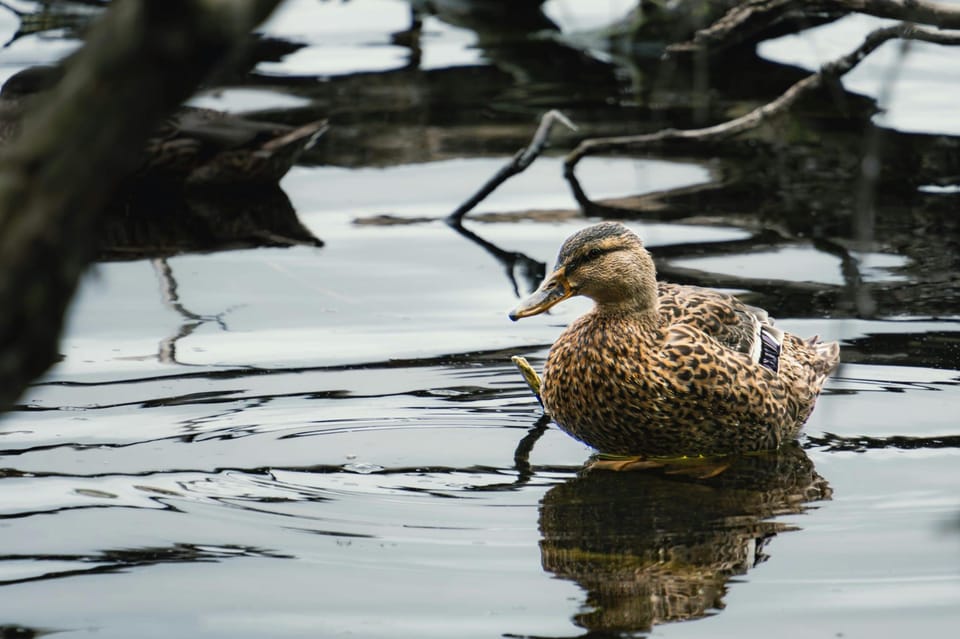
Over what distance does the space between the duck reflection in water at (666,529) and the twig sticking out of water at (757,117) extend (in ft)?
5.61

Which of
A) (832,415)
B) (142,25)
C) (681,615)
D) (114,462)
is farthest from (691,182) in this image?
(142,25)

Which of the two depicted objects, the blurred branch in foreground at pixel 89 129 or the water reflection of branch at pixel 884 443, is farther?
the water reflection of branch at pixel 884 443

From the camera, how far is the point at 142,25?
2027mm

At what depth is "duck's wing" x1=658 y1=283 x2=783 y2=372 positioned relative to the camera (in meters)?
6.67

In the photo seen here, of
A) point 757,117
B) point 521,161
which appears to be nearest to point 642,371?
point 757,117

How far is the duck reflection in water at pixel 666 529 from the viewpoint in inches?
196

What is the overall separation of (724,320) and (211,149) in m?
5.75

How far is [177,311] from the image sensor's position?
8531 mm

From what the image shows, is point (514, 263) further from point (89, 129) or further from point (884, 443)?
point (89, 129)

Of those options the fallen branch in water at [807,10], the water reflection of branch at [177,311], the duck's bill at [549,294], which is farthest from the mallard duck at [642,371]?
the water reflection of branch at [177,311]

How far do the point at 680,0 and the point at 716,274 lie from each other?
5.25 m

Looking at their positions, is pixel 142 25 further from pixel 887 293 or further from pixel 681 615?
pixel 887 293

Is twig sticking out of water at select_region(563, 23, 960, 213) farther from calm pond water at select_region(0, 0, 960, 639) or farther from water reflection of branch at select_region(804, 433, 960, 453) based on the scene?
water reflection of branch at select_region(804, 433, 960, 453)

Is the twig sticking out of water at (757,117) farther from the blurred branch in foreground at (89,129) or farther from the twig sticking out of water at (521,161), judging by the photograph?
the blurred branch in foreground at (89,129)
